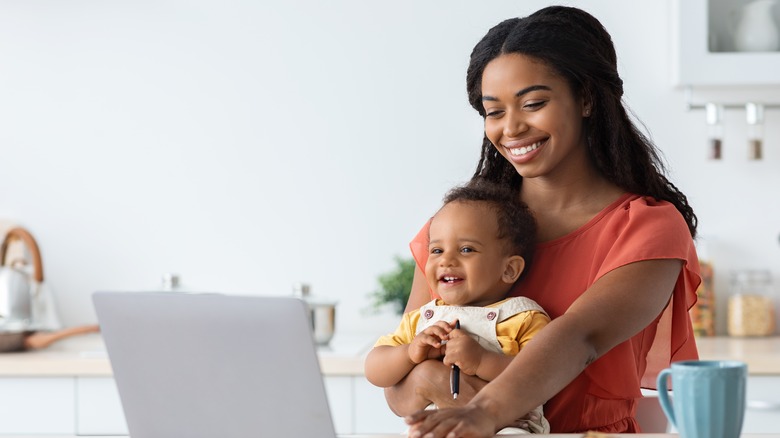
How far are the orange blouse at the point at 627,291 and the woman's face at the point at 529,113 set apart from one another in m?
0.12

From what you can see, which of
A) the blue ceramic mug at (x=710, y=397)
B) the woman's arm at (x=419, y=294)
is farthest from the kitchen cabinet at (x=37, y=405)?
the blue ceramic mug at (x=710, y=397)

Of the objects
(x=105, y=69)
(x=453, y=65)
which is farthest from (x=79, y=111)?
(x=453, y=65)

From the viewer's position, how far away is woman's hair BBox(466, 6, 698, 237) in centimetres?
138

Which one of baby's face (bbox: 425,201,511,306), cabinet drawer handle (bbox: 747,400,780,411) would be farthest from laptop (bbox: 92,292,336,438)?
cabinet drawer handle (bbox: 747,400,780,411)

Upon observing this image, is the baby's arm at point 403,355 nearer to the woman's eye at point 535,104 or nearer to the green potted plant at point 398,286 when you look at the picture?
the woman's eye at point 535,104

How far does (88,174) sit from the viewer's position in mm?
2889

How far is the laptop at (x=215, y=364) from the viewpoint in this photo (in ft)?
3.02

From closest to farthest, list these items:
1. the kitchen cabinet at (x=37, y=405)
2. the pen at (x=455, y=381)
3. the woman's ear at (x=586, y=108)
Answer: the pen at (x=455, y=381), the woman's ear at (x=586, y=108), the kitchen cabinet at (x=37, y=405)

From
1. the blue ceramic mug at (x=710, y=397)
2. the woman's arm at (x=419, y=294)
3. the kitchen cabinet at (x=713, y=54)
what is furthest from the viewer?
the kitchen cabinet at (x=713, y=54)

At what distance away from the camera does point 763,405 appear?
2279 mm

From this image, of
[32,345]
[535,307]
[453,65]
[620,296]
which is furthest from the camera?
[453,65]

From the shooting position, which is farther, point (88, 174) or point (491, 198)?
point (88, 174)

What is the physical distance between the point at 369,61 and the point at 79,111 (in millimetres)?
844

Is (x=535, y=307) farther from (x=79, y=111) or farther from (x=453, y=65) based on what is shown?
(x=79, y=111)
